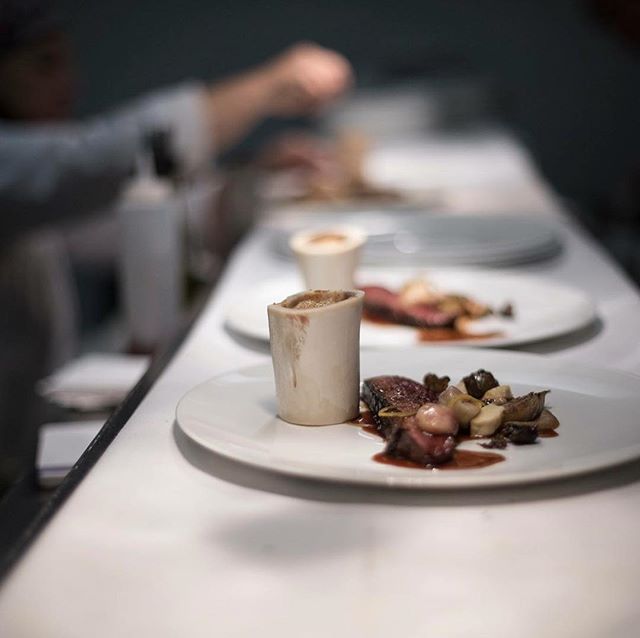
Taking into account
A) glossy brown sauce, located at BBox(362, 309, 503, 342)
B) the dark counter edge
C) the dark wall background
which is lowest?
the dark wall background

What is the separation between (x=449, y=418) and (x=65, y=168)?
1883 millimetres

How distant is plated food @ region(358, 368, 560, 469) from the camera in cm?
83

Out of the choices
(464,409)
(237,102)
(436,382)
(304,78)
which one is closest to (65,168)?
(237,102)

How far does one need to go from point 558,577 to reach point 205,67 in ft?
17.7

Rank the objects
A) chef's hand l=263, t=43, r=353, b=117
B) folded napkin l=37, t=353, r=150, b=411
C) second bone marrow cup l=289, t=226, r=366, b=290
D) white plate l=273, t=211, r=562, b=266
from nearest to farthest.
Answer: second bone marrow cup l=289, t=226, r=366, b=290 < folded napkin l=37, t=353, r=150, b=411 < white plate l=273, t=211, r=562, b=266 < chef's hand l=263, t=43, r=353, b=117

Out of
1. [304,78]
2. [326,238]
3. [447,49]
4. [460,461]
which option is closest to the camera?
[460,461]

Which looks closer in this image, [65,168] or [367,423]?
[367,423]

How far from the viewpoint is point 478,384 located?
0.95 metres

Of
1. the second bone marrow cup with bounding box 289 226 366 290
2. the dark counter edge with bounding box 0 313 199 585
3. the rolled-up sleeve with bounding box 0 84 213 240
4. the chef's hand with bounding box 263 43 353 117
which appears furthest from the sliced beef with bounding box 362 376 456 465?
the chef's hand with bounding box 263 43 353 117

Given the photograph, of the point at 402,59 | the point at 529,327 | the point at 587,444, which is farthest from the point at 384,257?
the point at 402,59

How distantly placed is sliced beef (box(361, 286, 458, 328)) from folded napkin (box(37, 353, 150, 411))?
1.06 ft

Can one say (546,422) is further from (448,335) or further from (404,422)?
(448,335)

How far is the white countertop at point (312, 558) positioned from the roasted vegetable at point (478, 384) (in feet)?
0.47

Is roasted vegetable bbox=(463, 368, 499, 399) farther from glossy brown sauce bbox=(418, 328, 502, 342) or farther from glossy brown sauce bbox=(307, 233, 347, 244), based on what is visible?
glossy brown sauce bbox=(307, 233, 347, 244)
